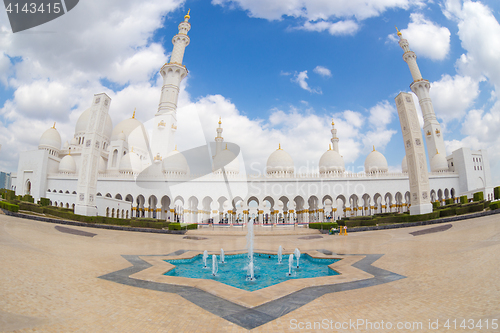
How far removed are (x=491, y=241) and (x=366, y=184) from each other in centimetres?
2477

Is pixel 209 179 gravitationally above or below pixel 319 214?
above

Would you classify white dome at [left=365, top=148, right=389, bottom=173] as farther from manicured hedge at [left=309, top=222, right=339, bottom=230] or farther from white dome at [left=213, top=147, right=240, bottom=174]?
white dome at [left=213, top=147, right=240, bottom=174]

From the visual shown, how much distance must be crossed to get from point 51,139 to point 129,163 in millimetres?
13654

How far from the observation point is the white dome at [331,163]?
33.4 metres

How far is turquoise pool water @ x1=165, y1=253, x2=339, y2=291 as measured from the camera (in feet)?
21.5

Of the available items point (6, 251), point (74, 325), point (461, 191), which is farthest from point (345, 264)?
point (461, 191)

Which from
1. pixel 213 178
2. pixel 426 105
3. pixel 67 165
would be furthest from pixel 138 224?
pixel 426 105

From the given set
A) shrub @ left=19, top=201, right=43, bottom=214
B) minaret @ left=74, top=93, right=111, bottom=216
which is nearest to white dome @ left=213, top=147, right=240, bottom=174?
minaret @ left=74, top=93, right=111, bottom=216

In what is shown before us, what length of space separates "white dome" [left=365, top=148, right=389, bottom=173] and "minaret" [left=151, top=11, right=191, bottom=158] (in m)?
26.4

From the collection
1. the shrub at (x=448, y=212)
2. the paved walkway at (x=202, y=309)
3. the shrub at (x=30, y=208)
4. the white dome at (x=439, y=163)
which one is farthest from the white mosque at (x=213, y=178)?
the paved walkway at (x=202, y=309)

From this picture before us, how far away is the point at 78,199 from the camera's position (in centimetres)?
2180

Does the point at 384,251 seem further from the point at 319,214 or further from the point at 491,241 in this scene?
the point at 319,214

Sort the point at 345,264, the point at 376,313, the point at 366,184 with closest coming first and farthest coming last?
the point at 376,313 < the point at 345,264 < the point at 366,184

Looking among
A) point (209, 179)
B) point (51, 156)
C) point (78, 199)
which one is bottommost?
point (78, 199)
